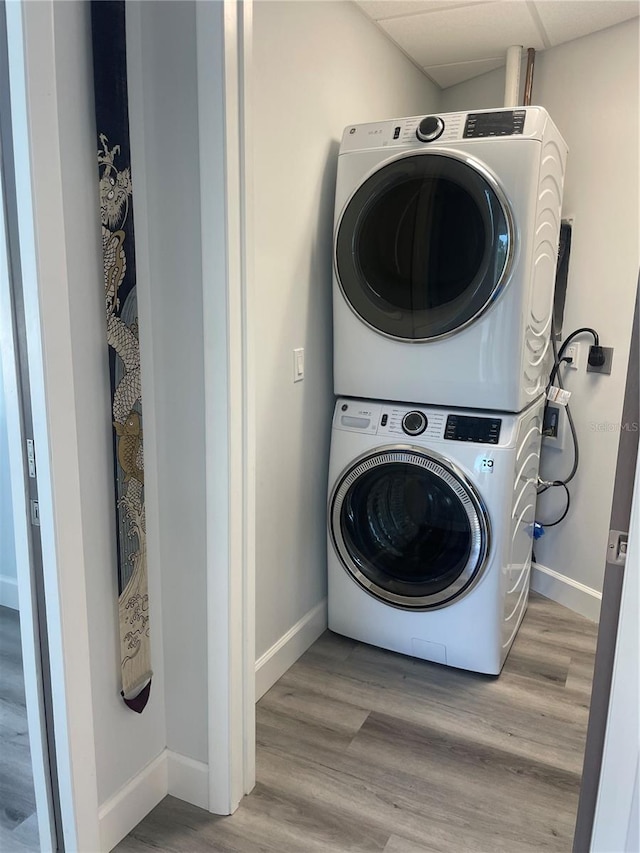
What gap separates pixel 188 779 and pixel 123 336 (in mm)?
1137

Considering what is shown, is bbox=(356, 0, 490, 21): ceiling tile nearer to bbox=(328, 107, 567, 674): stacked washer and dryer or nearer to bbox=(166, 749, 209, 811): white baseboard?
bbox=(328, 107, 567, 674): stacked washer and dryer

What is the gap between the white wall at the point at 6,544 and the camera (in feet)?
4.20

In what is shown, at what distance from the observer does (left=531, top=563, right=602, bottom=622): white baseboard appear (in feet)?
8.66

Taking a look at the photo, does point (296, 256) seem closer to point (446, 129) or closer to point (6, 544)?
point (446, 129)

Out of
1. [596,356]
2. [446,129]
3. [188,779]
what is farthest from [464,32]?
[188,779]

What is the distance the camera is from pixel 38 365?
3.95ft

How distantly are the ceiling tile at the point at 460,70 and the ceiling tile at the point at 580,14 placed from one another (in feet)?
1.03

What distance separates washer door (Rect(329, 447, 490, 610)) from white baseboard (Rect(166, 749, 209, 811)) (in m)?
0.86

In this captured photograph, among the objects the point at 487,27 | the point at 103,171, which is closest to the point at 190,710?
the point at 103,171

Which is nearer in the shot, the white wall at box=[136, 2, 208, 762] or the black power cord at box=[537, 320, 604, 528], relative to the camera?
the white wall at box=[136, 2, 208, 762]

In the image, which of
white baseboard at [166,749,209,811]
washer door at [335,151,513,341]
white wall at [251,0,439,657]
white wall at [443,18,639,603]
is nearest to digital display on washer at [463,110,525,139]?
washer door at [335,151,513,341]

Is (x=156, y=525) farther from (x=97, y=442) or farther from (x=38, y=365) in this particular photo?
(x=38, y=365)

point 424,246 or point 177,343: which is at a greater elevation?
point 424,246

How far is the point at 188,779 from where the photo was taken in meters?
1.67
